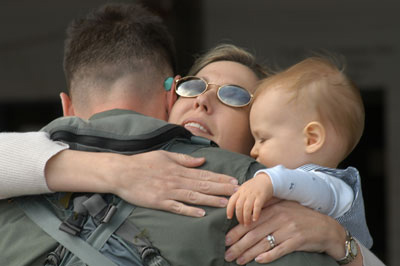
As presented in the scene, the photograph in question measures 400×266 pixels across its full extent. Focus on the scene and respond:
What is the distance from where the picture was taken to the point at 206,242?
1.78m

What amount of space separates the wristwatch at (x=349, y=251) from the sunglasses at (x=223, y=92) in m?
0.72

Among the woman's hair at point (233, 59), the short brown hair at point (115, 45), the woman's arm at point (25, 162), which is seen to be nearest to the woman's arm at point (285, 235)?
→ the woman's arm at point (25, 162)

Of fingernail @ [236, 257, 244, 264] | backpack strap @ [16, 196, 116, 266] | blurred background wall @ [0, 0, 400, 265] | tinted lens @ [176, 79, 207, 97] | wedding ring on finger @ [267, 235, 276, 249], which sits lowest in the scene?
blurred background wall @ [0, 0, 400, 265]

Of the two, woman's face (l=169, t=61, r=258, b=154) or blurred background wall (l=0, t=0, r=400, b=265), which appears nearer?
woman's face (l=169, t=61, r=258, b=154)

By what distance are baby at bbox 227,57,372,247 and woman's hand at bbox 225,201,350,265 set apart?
17 centimetres

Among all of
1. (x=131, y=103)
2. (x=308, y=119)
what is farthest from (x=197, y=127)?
(x=308, y=119)

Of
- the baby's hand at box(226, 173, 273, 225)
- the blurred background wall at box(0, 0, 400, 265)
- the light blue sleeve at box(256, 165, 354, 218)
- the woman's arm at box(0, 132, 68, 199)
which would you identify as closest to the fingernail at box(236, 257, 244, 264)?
the baby's hand at box(226, 173, 273, 225)

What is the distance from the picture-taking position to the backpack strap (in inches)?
70.1

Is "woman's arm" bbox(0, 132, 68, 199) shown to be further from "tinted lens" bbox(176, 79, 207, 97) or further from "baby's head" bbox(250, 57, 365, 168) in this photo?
"baby's head" bbox(250, 57, 365, 168)

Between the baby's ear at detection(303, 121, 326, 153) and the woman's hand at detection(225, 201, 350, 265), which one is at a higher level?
the baby's ear at detection(303, 121, 326, 153)

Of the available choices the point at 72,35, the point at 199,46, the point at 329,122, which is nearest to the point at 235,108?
the point at 329,122

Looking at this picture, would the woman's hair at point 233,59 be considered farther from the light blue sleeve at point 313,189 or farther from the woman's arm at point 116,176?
the woman's arm at point 116,176

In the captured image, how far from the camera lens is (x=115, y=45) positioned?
95.6 inches

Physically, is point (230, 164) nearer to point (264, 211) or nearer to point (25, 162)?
point (264, 211)
